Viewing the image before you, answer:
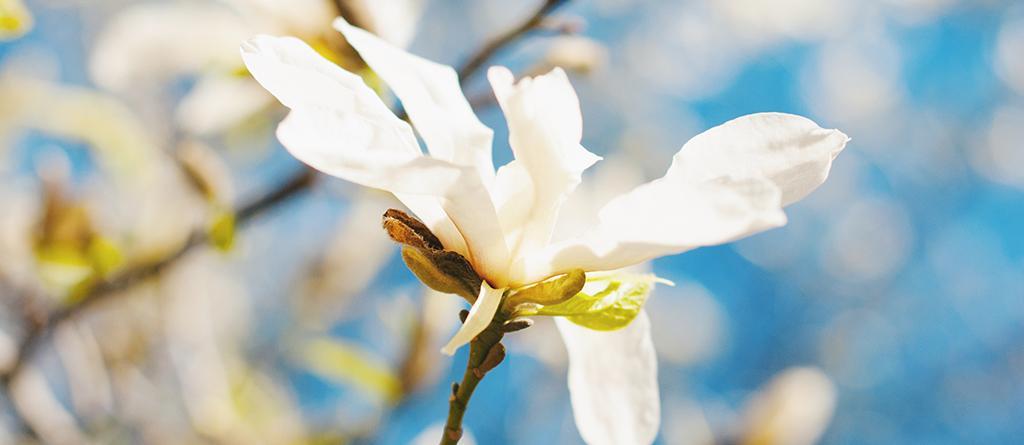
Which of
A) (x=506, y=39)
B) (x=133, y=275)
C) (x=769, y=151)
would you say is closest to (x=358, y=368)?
(x=133, y=275)

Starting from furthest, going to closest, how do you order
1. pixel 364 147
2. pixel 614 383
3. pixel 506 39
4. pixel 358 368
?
pixel 358 368
pixel 506 39
pixel 614 383
pixel 364 147

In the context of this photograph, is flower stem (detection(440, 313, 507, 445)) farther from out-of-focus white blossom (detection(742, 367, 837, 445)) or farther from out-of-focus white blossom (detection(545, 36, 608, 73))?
out-of-focus white blossom (detection(742, 367, 837, 445))

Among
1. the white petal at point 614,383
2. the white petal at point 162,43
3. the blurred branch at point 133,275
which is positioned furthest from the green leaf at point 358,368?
the white petal at point 614,383

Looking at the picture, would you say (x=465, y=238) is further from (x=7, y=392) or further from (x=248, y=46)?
(x=7, y=392)

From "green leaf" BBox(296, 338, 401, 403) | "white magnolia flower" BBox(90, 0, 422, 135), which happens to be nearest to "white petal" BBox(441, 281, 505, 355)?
"white magnolia flower" BBox(90, 0, 422, 135)

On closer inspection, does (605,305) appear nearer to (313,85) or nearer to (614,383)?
(614,383)

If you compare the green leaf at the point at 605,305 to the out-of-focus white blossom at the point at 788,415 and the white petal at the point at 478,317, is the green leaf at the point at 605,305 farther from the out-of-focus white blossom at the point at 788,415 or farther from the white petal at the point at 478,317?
the out-of-focus white blossom at the point at 788,415

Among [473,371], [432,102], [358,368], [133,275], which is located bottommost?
[358,368]
